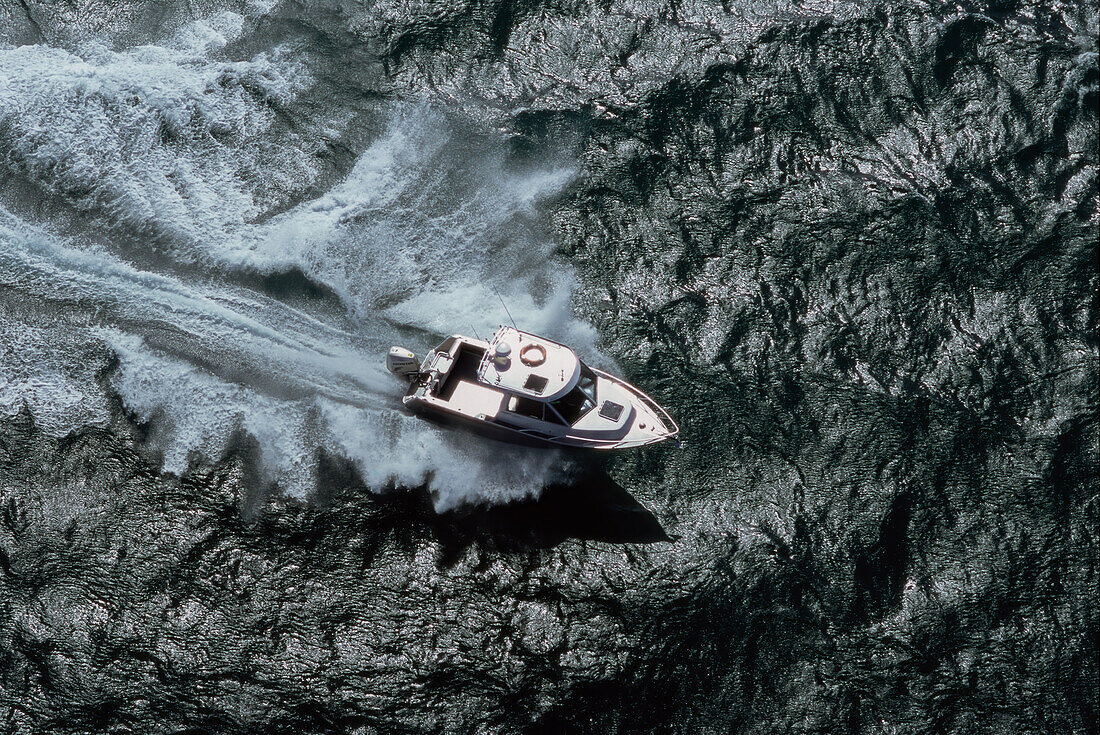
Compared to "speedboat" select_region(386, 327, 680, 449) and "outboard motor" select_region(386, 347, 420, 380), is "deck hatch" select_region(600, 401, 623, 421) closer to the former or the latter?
"speedboat" select_region(386, 327, 680, 449)

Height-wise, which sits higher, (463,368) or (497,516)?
(463,368)

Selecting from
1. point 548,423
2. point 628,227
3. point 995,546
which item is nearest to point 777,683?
point 995,546

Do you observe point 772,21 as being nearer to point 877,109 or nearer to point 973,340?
point 877,109

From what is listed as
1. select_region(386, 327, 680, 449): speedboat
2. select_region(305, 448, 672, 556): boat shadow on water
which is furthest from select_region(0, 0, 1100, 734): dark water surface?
select_region(386, 327, 680, 449): speedboat

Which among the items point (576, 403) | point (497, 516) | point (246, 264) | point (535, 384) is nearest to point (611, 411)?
point (576, 403)

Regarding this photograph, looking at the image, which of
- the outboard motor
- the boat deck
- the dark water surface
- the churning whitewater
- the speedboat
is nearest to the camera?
the dark water surface

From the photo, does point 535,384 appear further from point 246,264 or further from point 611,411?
point 246,264
